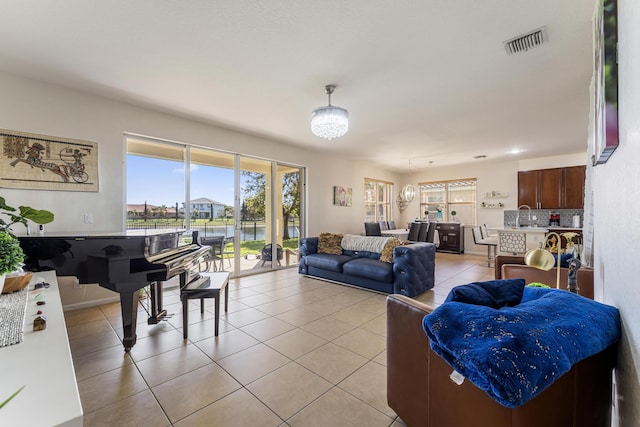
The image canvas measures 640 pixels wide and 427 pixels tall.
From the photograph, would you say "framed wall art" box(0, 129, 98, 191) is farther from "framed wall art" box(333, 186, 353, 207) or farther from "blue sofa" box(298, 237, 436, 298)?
"framed wall art" box(333, 186, 353, 207)

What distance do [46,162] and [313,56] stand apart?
3.25m

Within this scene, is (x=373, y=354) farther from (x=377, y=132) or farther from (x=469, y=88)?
(x=377, y=132)

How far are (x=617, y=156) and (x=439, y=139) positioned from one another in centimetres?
447

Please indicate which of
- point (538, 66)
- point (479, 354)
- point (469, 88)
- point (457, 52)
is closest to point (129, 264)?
point (479, 354)

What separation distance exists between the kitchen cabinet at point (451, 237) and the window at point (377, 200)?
167 cm

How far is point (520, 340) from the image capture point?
31.7 inches

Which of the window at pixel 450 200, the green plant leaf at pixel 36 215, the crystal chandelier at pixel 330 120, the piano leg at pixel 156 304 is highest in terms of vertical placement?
the crystal chandelier at pixel 330 120

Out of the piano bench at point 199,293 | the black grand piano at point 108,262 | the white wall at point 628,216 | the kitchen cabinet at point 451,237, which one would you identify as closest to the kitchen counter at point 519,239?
the kitchen cabinet at point 451,237

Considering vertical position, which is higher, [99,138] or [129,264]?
[99,138]

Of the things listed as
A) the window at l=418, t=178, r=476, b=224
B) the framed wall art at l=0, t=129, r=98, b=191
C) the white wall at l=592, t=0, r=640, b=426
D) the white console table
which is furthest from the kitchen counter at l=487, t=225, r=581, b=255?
the framed wall art at l=0, t=129, r=98, b=191

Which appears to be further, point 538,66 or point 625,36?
point 538,66

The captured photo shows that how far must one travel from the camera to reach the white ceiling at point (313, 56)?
1.97m

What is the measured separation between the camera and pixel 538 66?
8.75 feet

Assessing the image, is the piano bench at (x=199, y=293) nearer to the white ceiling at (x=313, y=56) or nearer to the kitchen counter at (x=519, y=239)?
the white ceiling at (x=313, y=56)
